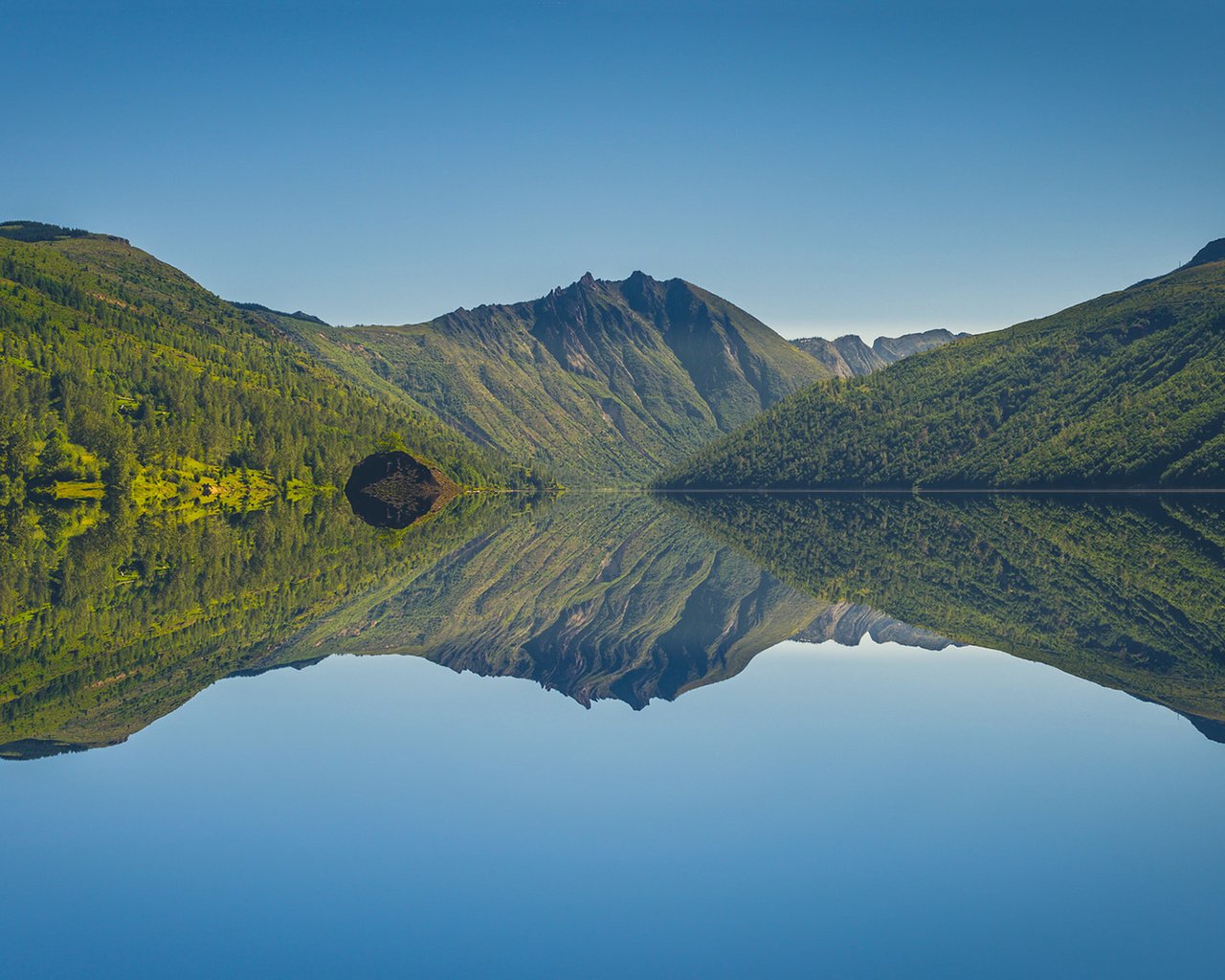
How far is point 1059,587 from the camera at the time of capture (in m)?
44.2

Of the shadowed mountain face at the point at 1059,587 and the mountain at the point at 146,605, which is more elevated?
the mountain at the point at 146,605

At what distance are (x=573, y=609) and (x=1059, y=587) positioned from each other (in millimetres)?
22397

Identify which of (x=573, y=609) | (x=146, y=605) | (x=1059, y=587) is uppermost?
(x=146, y=605)

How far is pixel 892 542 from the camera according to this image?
7688cm

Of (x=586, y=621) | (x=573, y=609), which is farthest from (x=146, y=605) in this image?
(x=586, y=621)

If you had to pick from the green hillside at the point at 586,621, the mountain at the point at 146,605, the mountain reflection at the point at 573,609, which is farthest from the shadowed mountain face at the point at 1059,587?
the mountain at the point at 146,605

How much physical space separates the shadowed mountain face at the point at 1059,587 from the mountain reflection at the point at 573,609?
0.57 feet

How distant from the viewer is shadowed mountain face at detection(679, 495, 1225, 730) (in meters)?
26.3

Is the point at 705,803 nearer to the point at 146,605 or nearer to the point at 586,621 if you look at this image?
the point at 586,621

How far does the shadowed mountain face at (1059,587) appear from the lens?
26.3m

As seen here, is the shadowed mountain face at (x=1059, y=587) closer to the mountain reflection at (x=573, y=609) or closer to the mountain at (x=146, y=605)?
the mountain reflection at (x=573, y=609)

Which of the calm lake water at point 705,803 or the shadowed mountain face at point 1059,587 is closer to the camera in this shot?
the calm lake water at point 705,803

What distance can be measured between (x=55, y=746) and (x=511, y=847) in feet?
39.4

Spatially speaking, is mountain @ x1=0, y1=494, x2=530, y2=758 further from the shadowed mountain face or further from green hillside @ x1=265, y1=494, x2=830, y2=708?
the shadowed mountain face
